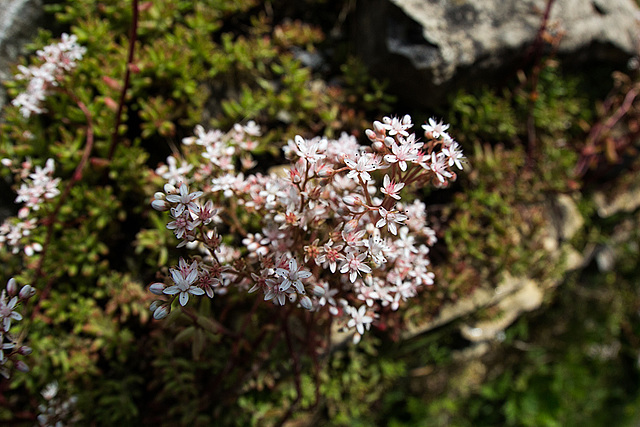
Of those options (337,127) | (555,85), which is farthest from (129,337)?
(555,85)

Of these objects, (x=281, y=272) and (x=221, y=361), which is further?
(x=221, y=361)

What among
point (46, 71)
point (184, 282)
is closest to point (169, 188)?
point (184, 282)

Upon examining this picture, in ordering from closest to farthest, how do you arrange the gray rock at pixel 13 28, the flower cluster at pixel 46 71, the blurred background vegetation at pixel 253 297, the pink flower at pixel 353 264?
the pink flower at pixel 353 264
the flower cluster at pixel 46 71
the blurred background vegetation at pixel 253 297
the gray rock at pixel 13 28

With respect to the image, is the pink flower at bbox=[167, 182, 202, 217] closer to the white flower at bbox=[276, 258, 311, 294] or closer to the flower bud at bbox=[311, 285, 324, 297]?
the white flower at bbox=[276, 258, 311, 294]

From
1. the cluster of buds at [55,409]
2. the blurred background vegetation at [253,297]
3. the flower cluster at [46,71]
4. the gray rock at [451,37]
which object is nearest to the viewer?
the cluster of buds at [55,409]

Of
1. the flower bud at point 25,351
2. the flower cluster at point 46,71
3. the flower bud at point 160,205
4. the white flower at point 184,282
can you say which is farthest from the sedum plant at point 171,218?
the flower bud at point 25,351

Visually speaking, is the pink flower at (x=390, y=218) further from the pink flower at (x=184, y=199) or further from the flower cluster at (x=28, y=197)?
the flower cluster at (x=28, y=197)

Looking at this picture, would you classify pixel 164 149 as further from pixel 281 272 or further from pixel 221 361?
pixel 281 272
